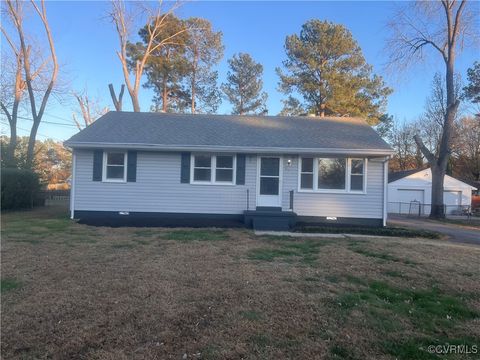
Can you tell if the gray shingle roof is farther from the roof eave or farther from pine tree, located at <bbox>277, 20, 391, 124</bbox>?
pine tree, located at <bbox>277, 20, 391, 124</bbox>

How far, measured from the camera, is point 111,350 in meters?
3.19

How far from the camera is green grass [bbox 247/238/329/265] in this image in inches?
275

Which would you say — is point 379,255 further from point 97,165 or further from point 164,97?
point 164,97

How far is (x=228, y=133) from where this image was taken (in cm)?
1398

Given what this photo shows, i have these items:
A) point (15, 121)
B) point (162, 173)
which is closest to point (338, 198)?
point (162, 173)

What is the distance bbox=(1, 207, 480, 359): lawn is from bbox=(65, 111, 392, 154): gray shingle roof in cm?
531

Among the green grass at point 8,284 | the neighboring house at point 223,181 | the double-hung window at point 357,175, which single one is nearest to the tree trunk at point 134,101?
the neighboring house at point 223,181

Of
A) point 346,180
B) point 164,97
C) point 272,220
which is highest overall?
point 164,97

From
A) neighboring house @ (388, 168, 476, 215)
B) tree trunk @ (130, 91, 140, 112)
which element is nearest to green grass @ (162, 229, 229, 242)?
tree trunk @ (130, 91, 140, 112)

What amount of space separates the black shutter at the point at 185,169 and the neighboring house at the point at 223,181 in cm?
4

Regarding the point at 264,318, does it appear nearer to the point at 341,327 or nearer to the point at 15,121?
the point at 341,327

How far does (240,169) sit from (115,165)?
450 centimetres

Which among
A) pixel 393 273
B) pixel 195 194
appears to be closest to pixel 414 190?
pixel 195 194

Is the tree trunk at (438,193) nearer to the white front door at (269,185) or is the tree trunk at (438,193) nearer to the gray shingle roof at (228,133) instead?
the gray shingle roof at (228,133)
